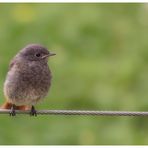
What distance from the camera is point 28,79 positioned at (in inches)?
469

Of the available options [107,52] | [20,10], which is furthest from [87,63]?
[20,10]

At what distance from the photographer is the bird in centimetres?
1191

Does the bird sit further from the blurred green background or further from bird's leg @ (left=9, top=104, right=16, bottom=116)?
the blurred green background

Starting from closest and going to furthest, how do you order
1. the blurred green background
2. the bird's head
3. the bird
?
the bird
the bird's head
the blurred green background

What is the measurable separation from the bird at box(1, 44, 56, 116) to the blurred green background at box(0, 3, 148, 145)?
72.6 inches

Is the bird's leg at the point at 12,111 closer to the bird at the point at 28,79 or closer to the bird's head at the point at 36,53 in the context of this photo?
the bird at the point at 28,79

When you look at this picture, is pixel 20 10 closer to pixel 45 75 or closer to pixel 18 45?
pixel 18 45

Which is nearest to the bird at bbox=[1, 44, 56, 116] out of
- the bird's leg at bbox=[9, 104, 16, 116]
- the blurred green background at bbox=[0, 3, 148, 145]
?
the bird's leg at bbox=[9, 104, 16, 116]

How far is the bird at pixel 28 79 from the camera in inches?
469

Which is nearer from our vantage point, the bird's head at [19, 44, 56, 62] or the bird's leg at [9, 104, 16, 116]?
the bird's leg at [9, 104, 16, 116]

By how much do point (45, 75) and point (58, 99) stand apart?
2.76m

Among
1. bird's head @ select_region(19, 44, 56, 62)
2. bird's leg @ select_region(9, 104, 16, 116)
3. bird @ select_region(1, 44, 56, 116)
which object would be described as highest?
bird's head @ select_region(19, 44, 56, 62)

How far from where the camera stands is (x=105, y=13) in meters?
16.6

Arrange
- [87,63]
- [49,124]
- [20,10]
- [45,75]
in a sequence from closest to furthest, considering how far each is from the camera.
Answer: [45,75], [49,124], [87,63], [20,10]
